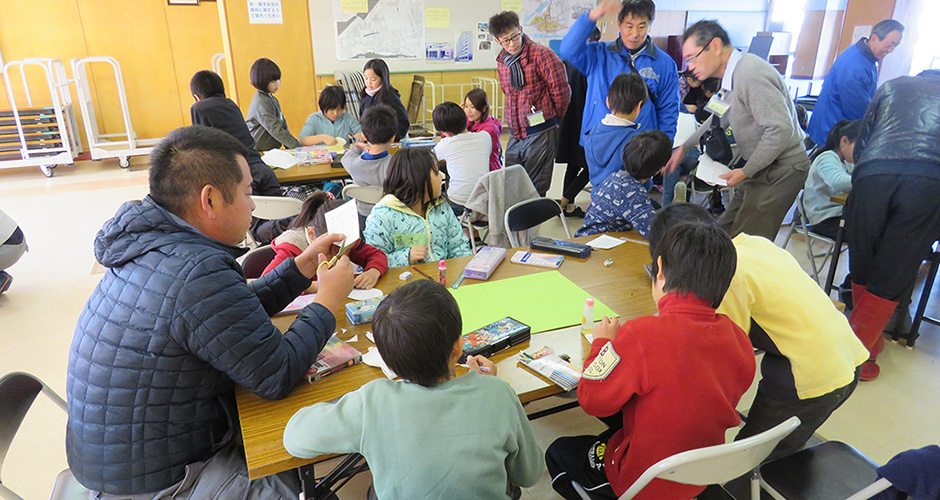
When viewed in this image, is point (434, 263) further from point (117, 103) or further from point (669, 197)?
point (117, 103)

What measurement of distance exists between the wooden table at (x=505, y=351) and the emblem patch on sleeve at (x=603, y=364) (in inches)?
4.6

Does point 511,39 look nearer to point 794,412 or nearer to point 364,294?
point 364,294

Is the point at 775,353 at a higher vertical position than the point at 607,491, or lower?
higher

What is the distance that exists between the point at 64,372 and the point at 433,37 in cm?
662

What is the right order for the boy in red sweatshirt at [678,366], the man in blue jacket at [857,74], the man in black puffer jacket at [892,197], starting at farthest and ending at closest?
Result: the man in blue jacket at [857,74] < the man in black puffer jacket at [892,197] < the boy in red sweatshirt at [678,366]

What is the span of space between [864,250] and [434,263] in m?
2.18

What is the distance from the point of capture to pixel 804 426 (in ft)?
5.27

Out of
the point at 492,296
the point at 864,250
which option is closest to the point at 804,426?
the point at 492,296

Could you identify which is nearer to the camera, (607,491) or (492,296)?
(607,491)

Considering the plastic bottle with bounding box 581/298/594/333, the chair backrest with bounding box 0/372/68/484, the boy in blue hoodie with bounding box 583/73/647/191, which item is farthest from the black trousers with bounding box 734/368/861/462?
the chair backrest with bounding box 0/372/68/484

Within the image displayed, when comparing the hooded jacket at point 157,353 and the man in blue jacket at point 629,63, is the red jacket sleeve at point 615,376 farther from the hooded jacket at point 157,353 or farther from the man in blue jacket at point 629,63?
the man in blue jacket at point 629,63

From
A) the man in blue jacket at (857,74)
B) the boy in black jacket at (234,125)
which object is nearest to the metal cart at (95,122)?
the boy in black jacket at (234,125)

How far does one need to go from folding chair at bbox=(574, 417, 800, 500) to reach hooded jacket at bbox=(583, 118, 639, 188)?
228cm

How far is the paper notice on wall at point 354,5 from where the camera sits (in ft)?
24.1
